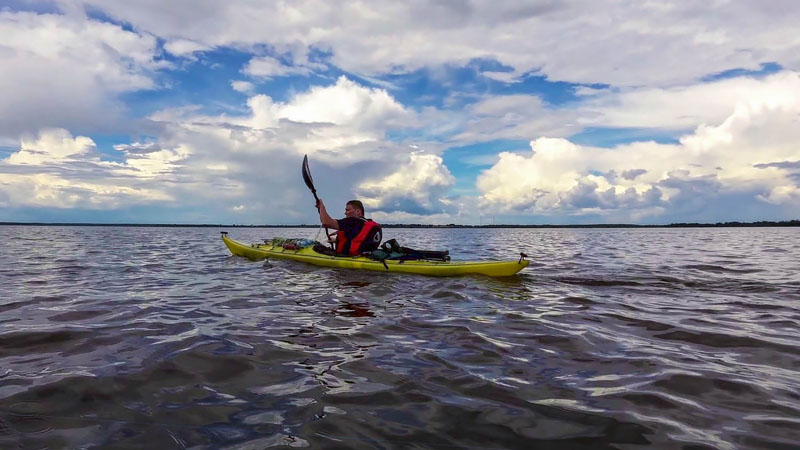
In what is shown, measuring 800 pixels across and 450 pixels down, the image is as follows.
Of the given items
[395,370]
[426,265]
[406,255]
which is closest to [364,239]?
[406,255]

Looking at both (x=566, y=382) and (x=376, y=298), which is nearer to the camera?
(x=566, y=382)

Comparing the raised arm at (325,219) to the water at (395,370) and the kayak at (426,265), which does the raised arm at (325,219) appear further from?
the water at (395,370)

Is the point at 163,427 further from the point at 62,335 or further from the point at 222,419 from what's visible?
the point at 62,335

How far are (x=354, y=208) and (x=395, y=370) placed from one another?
351 inches

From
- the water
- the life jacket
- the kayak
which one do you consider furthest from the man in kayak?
the water

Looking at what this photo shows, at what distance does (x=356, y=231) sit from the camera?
12922mm

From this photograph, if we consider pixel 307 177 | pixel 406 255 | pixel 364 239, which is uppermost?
pixel 307 177

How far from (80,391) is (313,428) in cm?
215

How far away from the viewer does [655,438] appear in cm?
289

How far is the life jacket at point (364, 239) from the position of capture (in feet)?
42.0

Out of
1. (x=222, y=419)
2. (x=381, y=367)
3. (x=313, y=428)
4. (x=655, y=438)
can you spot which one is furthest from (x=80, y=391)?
(x=655, y=438)

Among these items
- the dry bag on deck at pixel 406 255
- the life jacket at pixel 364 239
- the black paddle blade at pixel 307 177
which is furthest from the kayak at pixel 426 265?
the black paddle blade at pixel 307 177

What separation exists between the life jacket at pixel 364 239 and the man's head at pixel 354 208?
25 cm

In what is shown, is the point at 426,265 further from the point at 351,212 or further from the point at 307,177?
the point at 307,177
